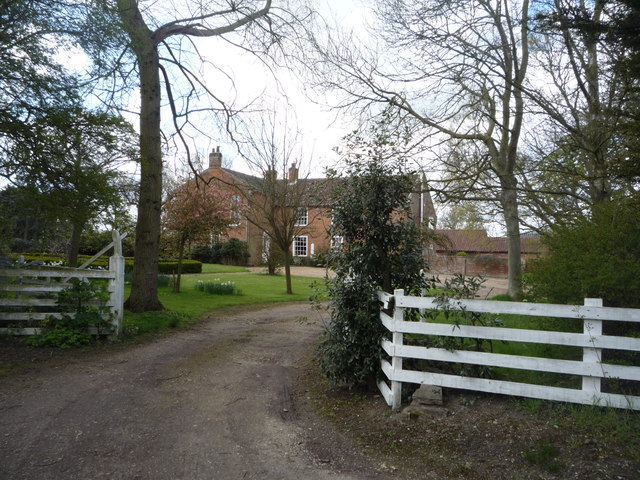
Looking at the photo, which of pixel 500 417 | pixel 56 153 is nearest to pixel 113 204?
pixel 56 153

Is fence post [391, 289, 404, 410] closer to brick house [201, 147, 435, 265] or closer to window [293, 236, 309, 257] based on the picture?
brick house [201, 147, 435, 265]

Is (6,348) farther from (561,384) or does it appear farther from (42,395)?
(561,384)

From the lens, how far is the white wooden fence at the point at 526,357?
4352 mm

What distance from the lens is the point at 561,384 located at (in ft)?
16.5

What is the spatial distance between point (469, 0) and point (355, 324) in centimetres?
902

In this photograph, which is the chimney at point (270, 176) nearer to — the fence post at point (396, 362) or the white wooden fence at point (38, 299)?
the white wooden fence at point (38, 299)

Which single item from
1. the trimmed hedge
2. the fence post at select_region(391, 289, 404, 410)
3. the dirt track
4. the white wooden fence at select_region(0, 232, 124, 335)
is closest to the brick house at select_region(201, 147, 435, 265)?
the fence post at select_region(391, 289, 404, 410)

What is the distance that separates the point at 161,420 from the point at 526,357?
3.80m

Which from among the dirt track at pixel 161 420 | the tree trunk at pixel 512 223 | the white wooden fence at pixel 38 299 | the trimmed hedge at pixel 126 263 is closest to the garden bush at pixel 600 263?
the dirt track at pixel 161 420

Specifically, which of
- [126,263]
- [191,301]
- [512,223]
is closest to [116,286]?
[191,301]

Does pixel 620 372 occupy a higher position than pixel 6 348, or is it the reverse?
pixel 620 372

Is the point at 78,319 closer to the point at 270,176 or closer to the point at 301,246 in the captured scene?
the point at 270,176

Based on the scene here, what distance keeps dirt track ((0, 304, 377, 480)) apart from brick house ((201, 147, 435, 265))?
2260 millimetres

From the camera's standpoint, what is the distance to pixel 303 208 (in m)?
19.3
